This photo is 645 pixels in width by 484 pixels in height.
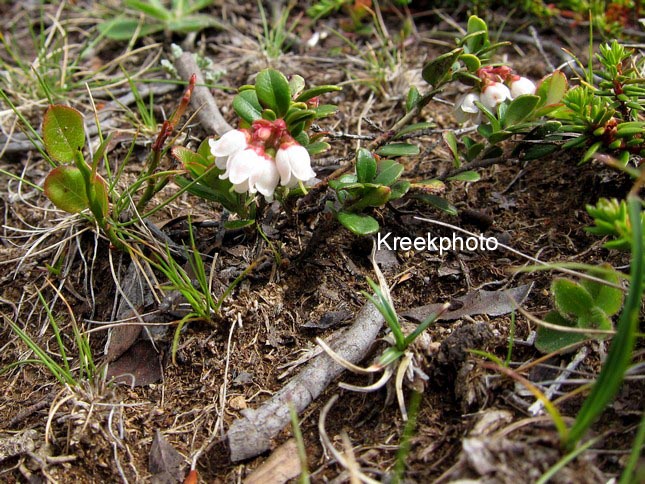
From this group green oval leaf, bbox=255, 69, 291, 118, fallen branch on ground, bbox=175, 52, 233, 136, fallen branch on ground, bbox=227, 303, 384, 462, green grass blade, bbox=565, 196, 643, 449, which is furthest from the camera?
fallen branch on ground, bbox=175, 52, 233, 136

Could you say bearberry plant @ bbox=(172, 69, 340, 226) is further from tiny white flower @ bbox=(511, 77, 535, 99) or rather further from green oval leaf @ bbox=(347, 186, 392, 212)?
tiny white flower @ bbox=(511, 77, 535, 99)

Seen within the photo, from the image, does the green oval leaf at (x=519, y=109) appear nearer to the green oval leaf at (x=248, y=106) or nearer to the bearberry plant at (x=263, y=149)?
the bearberry plant at (x=263, y=149)

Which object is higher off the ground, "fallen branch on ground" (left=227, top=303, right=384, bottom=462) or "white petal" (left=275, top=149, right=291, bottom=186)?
"white petal" (left=275, top=149, right=291, bottom=186)

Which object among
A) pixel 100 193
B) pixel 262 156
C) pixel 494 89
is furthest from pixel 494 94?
pixel 100 193

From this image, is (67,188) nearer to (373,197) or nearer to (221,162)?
(221,162)

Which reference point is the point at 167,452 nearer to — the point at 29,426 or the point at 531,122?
the point at 29,426

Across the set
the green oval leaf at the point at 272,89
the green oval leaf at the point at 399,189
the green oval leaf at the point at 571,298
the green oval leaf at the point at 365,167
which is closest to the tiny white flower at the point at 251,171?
the green oval leaf at the point at 272,89

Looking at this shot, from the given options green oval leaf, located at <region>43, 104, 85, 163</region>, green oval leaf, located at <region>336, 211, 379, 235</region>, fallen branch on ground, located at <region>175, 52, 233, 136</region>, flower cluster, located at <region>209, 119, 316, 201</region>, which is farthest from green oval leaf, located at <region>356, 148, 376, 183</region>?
green oval leaf, located at <region>43, 104, 85, 163</region>
